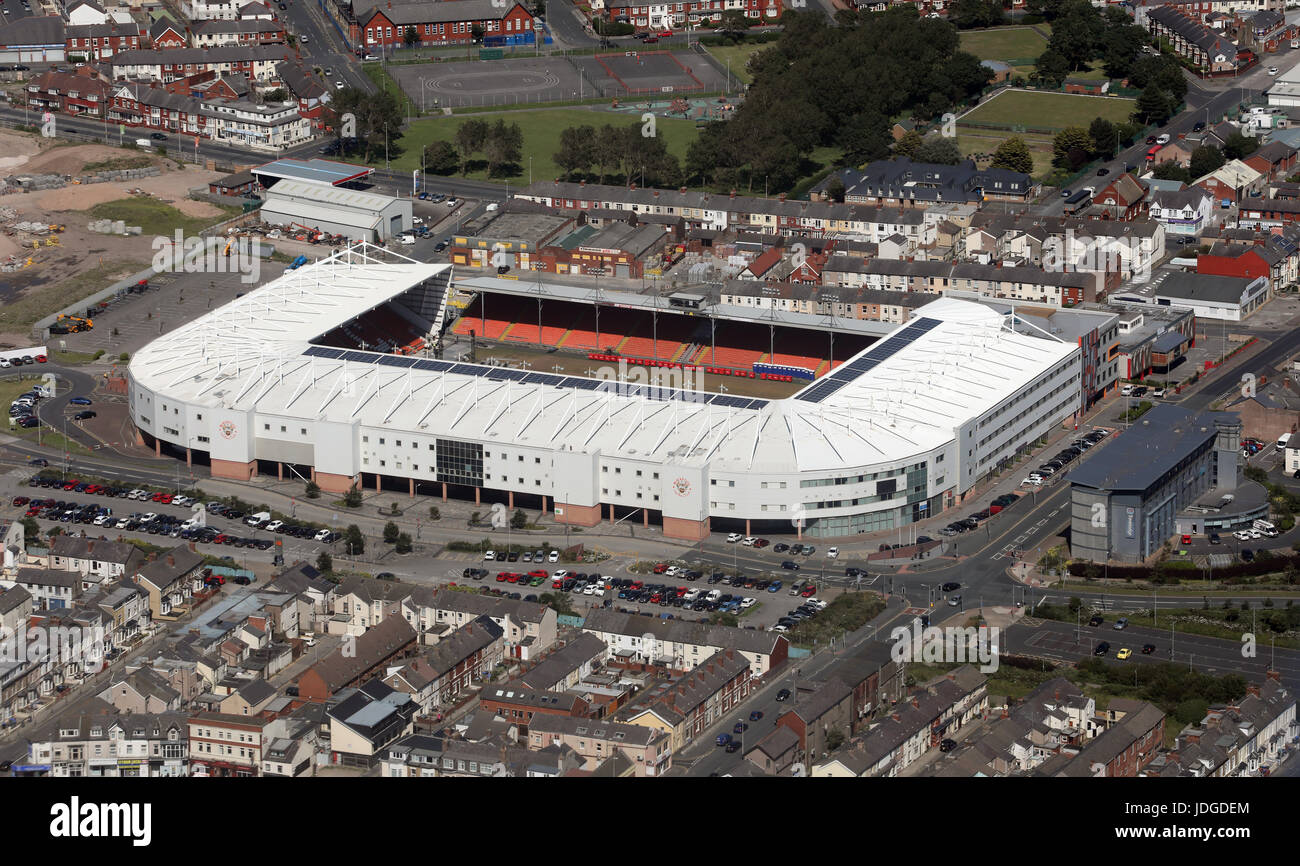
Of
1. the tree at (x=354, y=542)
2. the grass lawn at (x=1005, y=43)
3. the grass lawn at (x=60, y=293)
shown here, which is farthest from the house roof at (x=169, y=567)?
the grass lawn at (x=1005, y=43)

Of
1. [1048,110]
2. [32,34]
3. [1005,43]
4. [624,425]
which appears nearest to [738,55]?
[1005,43]

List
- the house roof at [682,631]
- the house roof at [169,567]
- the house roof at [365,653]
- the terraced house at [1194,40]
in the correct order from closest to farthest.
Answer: the house roof at [365,653] → the house roof at [682,631] → the house roof at [169,567] → the terraced house at [1194,40]

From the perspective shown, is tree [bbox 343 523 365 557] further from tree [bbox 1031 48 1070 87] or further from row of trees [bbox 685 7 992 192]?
tree [bbox 1031 48 1070 87]

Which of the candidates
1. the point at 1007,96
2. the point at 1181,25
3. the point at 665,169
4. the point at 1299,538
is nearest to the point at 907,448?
the point at 1299,538

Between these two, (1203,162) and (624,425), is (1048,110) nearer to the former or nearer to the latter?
(1203,162)

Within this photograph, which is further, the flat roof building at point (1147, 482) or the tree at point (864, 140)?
the tree at point (864, 140)

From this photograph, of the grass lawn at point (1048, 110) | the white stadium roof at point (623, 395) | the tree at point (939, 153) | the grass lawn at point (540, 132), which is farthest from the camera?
the grass lawn at point (1048, 110)

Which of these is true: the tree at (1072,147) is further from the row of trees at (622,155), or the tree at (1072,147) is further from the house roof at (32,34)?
the house roof at (32,34)
